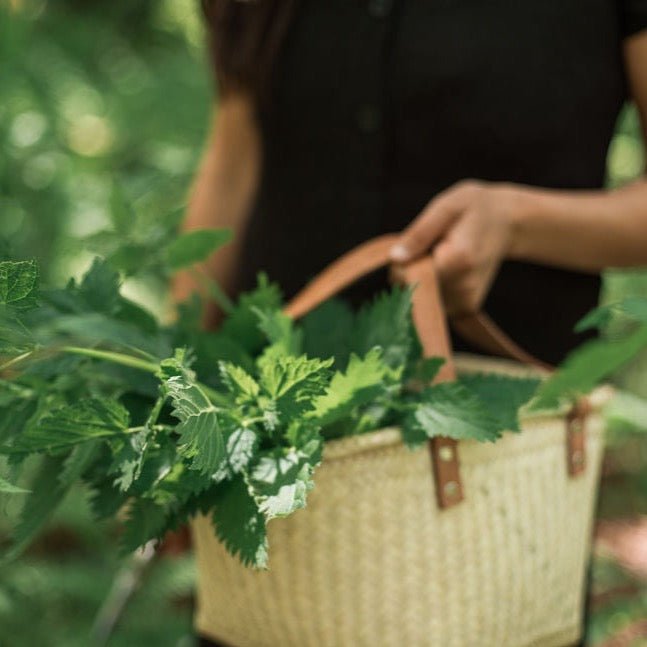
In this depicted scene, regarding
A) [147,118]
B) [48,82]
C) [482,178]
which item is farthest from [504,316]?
[48,82]

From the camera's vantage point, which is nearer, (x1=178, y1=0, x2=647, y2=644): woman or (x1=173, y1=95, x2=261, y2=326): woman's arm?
(x1=178, y1=0, x2=647, y2=644): woman

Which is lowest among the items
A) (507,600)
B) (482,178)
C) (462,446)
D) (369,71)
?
(507,600)

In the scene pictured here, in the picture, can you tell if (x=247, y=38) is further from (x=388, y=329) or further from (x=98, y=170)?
(x=98, y=170)

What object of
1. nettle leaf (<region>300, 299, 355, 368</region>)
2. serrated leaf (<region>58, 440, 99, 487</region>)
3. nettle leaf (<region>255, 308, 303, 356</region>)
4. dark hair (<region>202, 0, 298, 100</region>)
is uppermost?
dark hair (<region>202, 0, 298, 100</region>)

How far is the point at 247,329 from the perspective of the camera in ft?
2.42

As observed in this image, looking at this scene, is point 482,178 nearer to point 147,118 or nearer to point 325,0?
point 325,0

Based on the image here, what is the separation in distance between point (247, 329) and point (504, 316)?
0.33 metres

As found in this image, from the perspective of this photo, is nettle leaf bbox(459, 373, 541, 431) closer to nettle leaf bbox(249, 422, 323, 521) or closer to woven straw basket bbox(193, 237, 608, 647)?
woven straw basket bbox(193, 237, 608, 647)

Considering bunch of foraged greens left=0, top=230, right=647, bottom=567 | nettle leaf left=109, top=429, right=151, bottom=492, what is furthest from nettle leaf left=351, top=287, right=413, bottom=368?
A: nettle leaf left=109, top=429, right=151, bottom=492

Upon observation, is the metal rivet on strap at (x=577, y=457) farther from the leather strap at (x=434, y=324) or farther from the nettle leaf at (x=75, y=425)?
the nettle leaf at (x=75, y=425)

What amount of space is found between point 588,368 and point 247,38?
598 mm

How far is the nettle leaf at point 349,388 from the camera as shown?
601 millimetres

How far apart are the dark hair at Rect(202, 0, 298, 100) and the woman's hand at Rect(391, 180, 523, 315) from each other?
361mm

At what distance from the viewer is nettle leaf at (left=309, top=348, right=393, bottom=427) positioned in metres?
0.60
